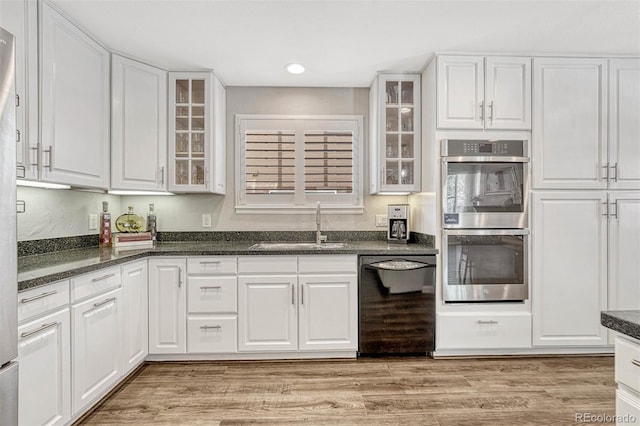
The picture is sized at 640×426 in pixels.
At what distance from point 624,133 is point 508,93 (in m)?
0.96

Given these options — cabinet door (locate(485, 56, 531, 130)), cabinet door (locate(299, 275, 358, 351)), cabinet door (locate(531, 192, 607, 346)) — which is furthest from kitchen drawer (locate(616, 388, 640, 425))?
cabinet door (locate(485, 56, 531, 130))

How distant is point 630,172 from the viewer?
2.75m

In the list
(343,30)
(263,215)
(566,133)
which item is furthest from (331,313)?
(566,133)

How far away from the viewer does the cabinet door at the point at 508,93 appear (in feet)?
9.00

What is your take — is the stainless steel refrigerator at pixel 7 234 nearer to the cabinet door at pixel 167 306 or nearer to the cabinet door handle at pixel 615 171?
the cabinet door at pixel 167 306

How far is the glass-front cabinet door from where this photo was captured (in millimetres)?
3078

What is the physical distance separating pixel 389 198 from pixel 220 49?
6.52ft

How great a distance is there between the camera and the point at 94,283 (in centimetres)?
201

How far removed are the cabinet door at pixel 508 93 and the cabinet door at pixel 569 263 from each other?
62 centimetres

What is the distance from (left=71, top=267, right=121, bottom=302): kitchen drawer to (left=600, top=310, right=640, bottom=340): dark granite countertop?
227 cm

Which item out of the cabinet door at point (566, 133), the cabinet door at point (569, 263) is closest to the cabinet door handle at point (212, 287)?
the cabinet door at point (569, 263)

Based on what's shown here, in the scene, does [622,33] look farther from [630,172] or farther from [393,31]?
[393,31]

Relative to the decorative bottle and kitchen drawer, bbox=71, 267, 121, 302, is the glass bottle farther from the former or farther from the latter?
kitchen drawer, bbox=71, 267, 121, 302

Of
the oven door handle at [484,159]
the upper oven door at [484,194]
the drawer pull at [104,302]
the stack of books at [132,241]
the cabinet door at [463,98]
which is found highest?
the cabinet door at [463,98]
